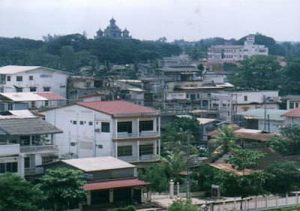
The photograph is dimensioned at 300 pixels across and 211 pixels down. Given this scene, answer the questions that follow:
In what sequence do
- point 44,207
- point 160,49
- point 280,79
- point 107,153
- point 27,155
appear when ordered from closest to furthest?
point 44,207
point 27,155
point 107,153
point 280,79
point 160,49

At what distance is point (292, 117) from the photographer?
33.7 meters

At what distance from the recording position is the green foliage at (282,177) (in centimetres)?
2397

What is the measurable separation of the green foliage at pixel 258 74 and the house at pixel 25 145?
29.8 m

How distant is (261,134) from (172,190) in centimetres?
889

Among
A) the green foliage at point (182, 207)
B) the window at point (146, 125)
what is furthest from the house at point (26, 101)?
the green foliage at point (182, 207)

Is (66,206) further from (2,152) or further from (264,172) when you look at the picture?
(264,172)

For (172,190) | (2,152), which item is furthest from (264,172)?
(2,152)

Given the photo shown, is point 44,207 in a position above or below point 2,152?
below

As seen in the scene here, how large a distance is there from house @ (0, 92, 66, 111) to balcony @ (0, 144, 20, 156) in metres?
9.13

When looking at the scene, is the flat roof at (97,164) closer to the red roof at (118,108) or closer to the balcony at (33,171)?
the balcony at (33,171)

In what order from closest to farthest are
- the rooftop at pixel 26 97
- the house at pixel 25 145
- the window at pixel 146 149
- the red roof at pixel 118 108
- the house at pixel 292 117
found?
the house at pixel 25 145 → the red roof at pixel 118 108 → the window at pixel 146 149 → the rooftop at pixel 26 97 → the house at pixel 292 117

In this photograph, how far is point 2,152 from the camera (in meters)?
20.8

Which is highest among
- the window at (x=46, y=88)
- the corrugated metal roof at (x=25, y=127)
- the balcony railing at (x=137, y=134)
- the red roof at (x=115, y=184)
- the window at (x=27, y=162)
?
the corrugated metal roof at (x=25, y=127)

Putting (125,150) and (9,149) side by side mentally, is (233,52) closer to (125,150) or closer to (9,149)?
(125,150)
